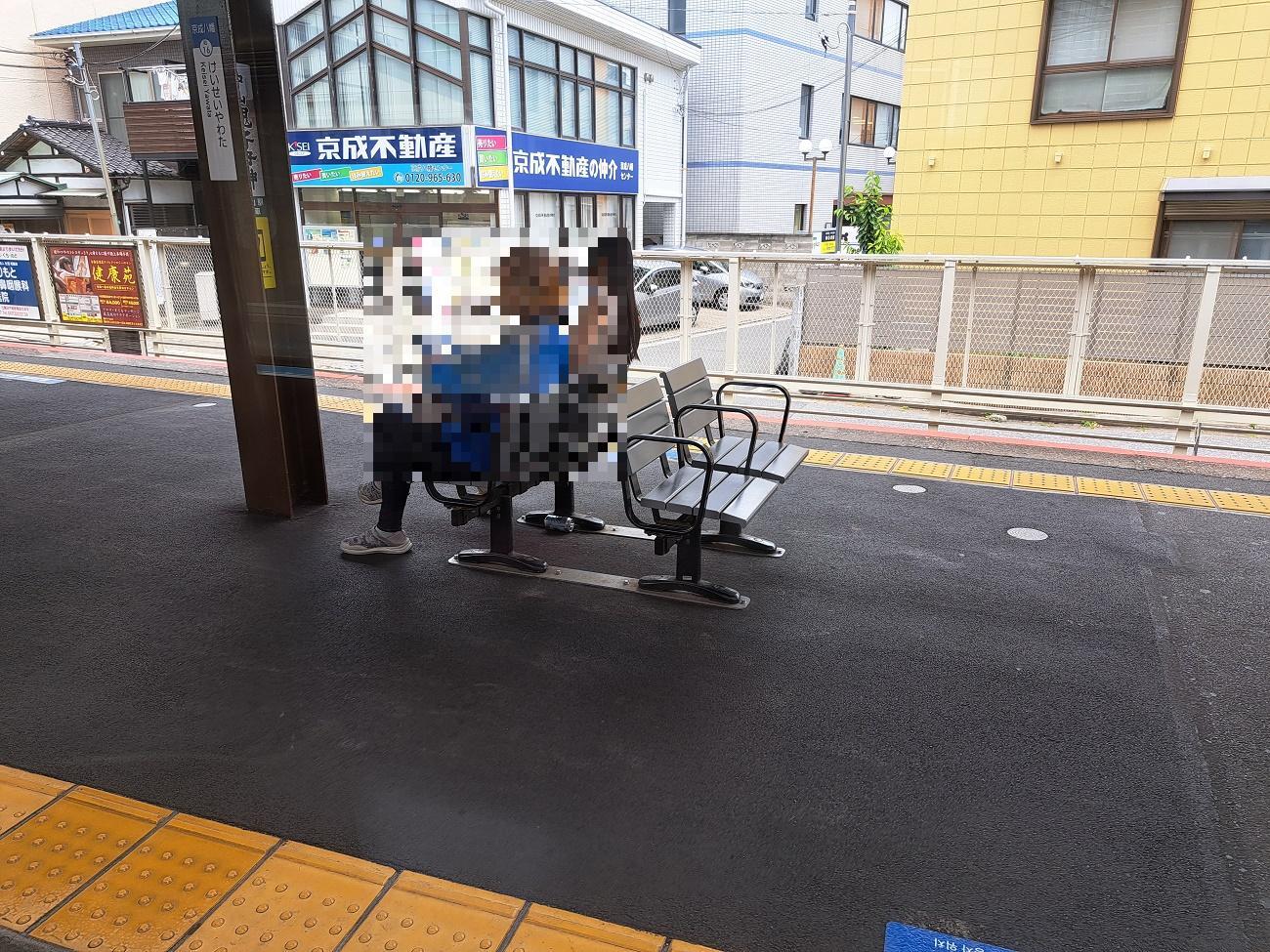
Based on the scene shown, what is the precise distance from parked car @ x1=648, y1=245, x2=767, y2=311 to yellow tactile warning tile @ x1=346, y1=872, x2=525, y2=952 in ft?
20.0

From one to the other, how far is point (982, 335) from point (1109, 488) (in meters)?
1.80

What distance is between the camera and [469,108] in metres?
18.0

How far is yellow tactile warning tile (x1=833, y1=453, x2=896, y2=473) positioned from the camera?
637 centimetres

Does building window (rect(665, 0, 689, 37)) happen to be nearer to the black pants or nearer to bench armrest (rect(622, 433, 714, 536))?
the black pants

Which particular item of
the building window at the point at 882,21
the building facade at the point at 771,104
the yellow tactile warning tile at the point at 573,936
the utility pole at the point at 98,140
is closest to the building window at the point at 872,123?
the building facade at the point at 771,104

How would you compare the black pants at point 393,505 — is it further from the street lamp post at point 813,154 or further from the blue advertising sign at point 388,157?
the street lamp post at point 813,154

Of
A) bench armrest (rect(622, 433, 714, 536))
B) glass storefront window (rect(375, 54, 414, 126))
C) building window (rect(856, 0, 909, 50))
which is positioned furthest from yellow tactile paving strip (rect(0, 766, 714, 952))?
building window (rect(856, 0, 909, 50))

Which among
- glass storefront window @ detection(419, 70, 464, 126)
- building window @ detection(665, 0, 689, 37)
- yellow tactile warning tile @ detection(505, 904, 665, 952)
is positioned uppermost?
building window @ detection(665, 0, 689, 37)

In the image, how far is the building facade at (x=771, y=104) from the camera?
29250 millimetres

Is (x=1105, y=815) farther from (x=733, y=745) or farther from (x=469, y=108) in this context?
(x=469, y=108)

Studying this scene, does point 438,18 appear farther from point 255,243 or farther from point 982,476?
point 982,476

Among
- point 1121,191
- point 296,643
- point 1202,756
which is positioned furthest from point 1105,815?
point 1121,191

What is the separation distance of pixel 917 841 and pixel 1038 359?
552cm

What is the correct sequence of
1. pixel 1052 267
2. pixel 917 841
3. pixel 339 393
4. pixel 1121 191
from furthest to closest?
pixel 1121 191
pixel 339 393
pixel 1052 267
pixel 917 841
